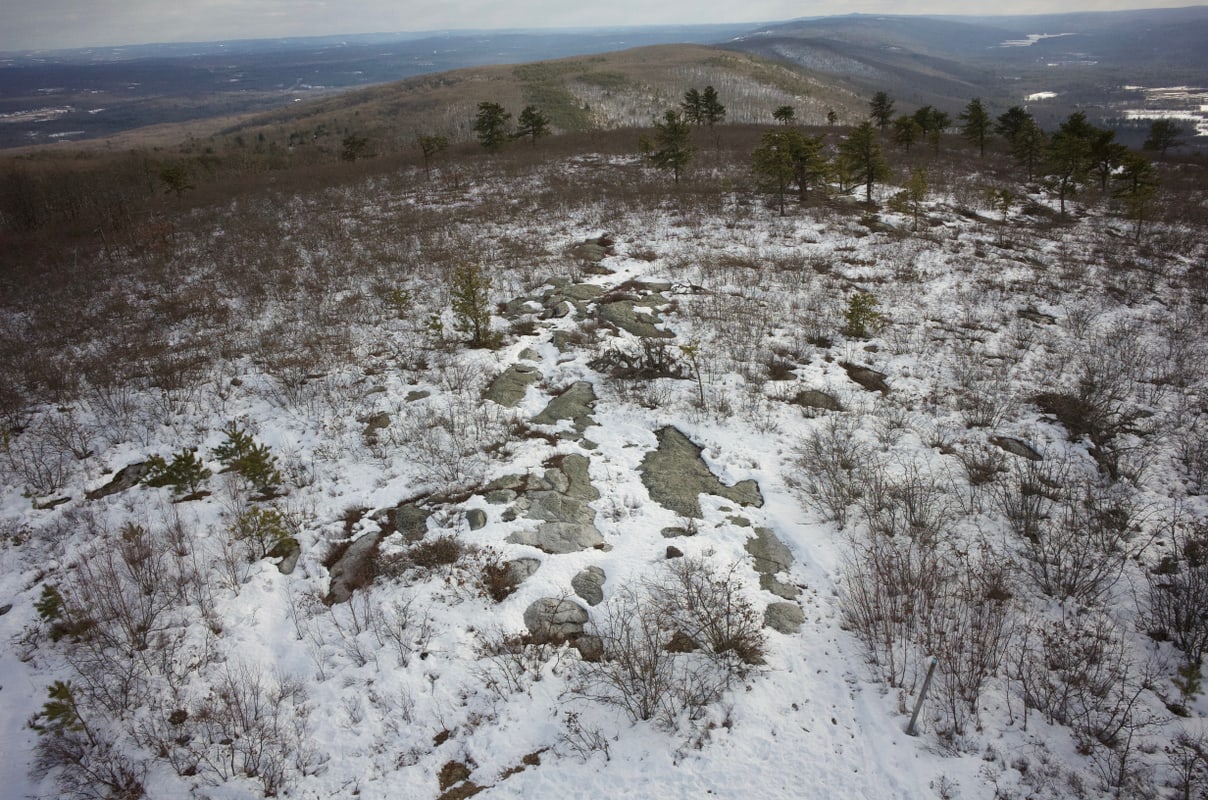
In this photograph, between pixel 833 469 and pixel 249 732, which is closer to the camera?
pixel 249 732

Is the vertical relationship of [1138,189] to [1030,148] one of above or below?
below

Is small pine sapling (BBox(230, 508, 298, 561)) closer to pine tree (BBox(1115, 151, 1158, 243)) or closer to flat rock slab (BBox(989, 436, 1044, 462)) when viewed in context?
flat rock slab (BBox(989, 436, 1044, 462))

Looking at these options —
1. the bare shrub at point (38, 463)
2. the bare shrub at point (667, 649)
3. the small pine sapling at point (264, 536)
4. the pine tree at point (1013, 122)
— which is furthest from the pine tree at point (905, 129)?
the bare shrub at point (38, 463)

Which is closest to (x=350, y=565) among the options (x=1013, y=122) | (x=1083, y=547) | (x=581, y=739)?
(x=581, y=739)

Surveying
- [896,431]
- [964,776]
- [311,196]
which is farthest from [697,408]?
[311,196]

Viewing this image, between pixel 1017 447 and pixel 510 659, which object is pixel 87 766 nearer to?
pixel 510 659

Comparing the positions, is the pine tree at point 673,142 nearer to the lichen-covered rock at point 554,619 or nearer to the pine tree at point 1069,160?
the pine tree at point 1069,160

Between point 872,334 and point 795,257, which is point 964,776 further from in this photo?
point 795,257
